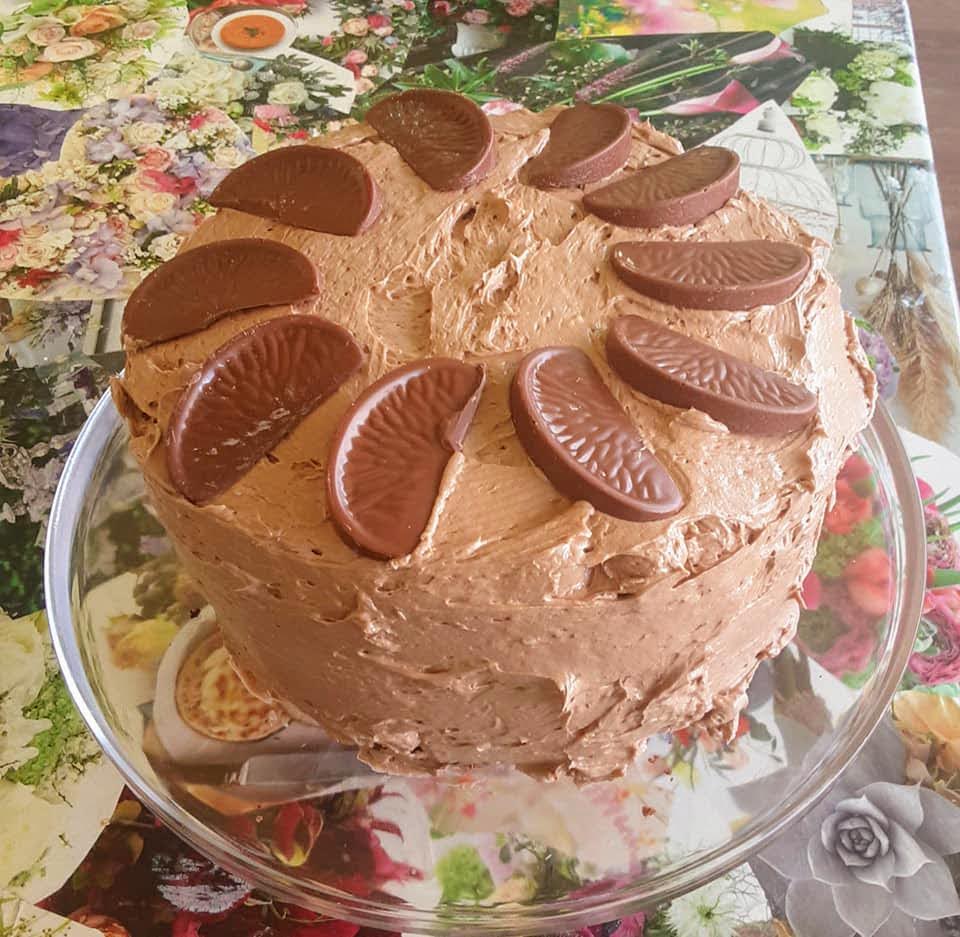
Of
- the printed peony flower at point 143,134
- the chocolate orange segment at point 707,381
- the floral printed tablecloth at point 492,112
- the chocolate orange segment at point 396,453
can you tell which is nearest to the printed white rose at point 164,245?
the floral printed tablecloth at point 492,112

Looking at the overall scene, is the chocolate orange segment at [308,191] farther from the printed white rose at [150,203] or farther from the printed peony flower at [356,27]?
the printed peony flower at [356,27]

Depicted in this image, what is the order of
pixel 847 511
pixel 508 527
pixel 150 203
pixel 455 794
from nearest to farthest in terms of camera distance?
pixel 508 527 → pixel 455 794 → pixel 847 511 → pixel 150 203

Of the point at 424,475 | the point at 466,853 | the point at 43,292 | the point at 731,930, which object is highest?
the point at 424,475

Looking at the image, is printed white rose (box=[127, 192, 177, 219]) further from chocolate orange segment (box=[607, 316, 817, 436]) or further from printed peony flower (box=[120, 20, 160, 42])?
chocolate orange segment (box=[607, 316, 817, 436])

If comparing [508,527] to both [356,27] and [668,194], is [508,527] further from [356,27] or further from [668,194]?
[356,27]

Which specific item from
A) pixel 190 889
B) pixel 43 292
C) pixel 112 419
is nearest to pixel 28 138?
pixel 43 292

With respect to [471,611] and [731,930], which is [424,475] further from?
[731,930]

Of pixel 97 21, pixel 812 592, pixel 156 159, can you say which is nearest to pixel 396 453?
pixel 812 592

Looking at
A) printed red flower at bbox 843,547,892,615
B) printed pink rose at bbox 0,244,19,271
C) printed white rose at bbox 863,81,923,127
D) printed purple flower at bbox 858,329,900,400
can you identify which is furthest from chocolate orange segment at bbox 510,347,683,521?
printed white rose at bbox 863,81,923,127
